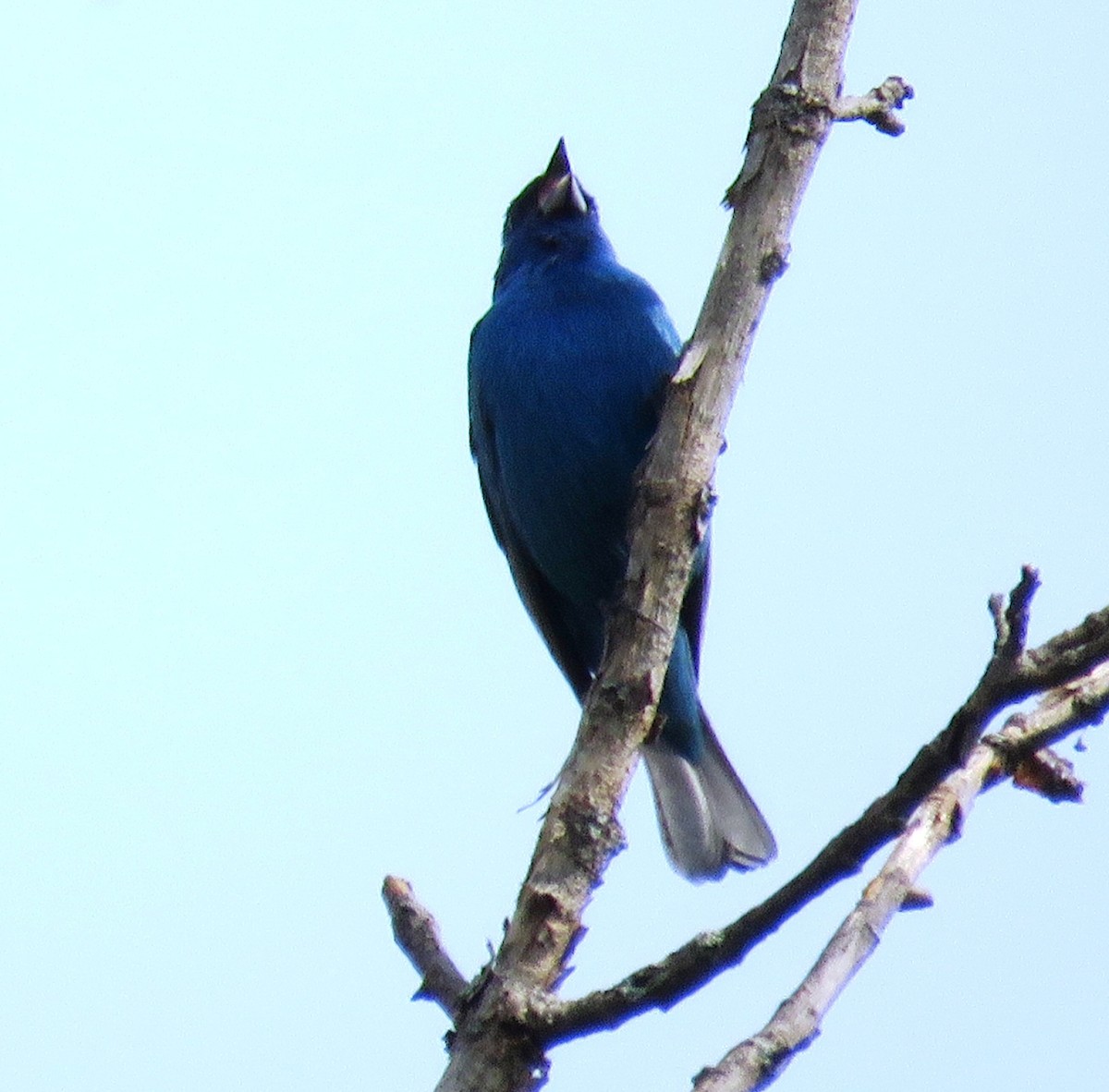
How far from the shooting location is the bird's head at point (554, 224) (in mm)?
6578

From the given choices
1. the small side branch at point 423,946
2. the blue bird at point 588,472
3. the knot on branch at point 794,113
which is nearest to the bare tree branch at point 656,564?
the knot on branch at point 794,113

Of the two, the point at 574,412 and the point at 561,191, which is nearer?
the point at 574,412

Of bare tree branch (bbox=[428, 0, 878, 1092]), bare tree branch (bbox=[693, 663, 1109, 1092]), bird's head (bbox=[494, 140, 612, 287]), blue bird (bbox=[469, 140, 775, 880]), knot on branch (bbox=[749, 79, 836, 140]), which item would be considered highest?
bird's head (bbox=[494, 140, 612, 287])

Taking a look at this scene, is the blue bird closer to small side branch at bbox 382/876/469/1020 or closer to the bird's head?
the bird's head

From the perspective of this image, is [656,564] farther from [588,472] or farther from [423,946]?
[588,472]

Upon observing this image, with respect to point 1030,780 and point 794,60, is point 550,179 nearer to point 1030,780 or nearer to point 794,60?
point 794,60

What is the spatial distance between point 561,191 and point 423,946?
12.6ft

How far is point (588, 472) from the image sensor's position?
5.77 metres

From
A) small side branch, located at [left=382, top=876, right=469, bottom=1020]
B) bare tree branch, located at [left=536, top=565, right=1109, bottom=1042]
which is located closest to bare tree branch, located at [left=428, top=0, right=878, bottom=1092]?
small side branch, located at [left=382, top=876, right=469, bottom=1020]

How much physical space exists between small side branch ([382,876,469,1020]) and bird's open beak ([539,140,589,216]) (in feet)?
11.9

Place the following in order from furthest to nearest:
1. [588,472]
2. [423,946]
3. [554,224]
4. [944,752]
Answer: [554,224] < [588,472] < [423,946] < [944,752]

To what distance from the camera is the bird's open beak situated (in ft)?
22.1

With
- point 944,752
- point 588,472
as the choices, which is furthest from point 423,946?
point 588,472

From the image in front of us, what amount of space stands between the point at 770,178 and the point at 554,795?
54.5 inches
